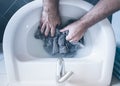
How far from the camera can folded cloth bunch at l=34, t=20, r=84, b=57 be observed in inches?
38.7

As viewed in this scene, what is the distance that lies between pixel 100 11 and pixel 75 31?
136mm

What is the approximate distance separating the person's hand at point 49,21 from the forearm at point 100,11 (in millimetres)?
114

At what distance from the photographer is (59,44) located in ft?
3.28

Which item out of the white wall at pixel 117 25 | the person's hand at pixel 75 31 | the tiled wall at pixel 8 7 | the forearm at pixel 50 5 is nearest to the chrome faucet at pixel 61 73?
the person's hand at pixel 75 31

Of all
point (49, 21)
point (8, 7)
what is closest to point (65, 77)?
point (49, 21)

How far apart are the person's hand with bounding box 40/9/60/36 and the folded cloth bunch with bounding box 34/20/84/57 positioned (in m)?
0.03

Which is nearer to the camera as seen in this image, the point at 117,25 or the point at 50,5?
the point at 50,5

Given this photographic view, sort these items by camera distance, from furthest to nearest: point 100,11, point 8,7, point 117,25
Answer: point 8,7 → point 117,25 → point 100,11

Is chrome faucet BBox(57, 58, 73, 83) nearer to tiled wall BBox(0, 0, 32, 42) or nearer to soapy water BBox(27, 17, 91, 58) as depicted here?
soapy water BBox(27, 17, 91, 58)

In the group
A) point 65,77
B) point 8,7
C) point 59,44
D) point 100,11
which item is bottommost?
point 65,77

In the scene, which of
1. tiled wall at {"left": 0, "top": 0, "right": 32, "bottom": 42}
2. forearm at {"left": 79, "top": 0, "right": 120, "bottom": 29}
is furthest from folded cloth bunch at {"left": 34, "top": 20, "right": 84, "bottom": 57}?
tiled wall at {"left": 0, "top": 0, "right": 32, "bottom": 42}

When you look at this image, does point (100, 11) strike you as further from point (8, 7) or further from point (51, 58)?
point (8, 7)

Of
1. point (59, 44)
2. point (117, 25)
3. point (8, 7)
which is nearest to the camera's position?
point (59, 44)

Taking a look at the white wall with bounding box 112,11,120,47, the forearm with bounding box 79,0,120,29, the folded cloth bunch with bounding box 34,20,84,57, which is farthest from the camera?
A: the white wall with bounding box 112,11,120,47
